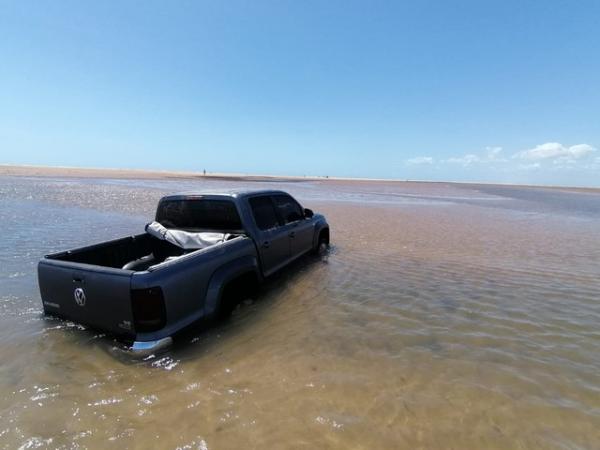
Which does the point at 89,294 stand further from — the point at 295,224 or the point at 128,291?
the point at 295,224

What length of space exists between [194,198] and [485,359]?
442 centimetres

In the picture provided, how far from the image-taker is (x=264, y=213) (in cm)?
580

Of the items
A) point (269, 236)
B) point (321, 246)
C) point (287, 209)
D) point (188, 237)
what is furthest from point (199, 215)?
point (321, 246)

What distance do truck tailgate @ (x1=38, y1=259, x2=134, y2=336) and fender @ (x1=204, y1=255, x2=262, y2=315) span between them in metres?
0.87

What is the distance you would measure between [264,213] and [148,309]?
266 centimetres

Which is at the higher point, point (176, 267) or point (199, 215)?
point (199, 215)

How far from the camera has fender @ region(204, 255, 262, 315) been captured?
4148 mm

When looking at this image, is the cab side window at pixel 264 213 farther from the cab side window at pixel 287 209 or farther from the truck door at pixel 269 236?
the cab side window at pixel 287 209

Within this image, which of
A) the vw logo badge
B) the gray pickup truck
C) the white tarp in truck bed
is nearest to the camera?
the gray pickup truck

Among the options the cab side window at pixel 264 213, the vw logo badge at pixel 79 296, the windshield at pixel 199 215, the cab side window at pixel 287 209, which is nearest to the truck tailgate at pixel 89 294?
the vw logo badge at pixel 79 296

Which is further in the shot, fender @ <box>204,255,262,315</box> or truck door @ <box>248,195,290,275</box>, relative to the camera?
truck door @ <box>248,195,290,275</box>

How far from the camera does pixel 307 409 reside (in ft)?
9.89

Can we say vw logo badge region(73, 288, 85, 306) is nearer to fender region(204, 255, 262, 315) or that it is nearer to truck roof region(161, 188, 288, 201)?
fender region(204, 255, 262, 315)

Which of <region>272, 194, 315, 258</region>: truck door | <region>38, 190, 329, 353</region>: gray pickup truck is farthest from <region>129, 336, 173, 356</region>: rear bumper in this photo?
<region>272, 194, 315, 258</region>: truck door
